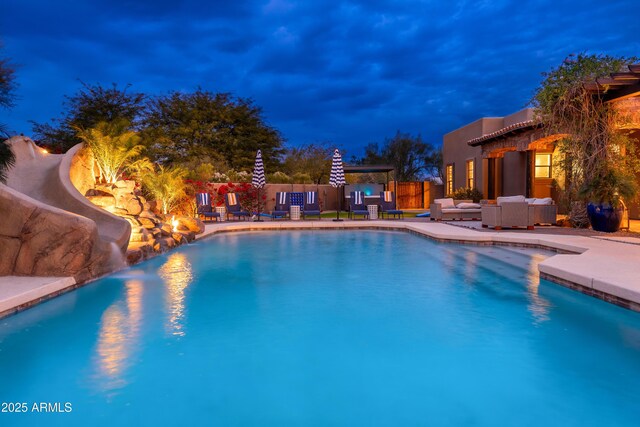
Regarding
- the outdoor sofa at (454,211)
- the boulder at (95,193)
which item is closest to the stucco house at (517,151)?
the outdoor sofa at (454,211)

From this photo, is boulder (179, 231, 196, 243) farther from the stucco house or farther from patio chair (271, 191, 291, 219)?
the stucco house

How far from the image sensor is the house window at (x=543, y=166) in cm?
1448

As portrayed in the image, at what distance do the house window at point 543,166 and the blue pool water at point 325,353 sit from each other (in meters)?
9.65

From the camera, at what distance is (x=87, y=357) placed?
133 inches

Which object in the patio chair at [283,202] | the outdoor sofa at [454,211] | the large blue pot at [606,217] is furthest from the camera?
the patio chair at [283,202]

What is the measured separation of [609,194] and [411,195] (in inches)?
515

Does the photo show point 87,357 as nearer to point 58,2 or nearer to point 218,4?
point 58,2

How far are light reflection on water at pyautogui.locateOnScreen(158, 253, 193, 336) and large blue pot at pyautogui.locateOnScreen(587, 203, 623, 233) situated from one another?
836cm

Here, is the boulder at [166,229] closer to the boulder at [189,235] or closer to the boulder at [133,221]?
the boulder at [189,235]

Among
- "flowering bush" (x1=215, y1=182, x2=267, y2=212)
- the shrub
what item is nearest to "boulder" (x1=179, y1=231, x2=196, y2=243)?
"flowering bush" (x1=215, y1=182, x2=267, y2=212)

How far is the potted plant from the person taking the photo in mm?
8961

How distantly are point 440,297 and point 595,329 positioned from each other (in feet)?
5.24

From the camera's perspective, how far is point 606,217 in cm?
919

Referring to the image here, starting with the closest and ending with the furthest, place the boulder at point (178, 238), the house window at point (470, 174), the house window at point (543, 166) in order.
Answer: the boulder at point (178, 238), the house window at point (543, 166), the house window at point (470, 174)
